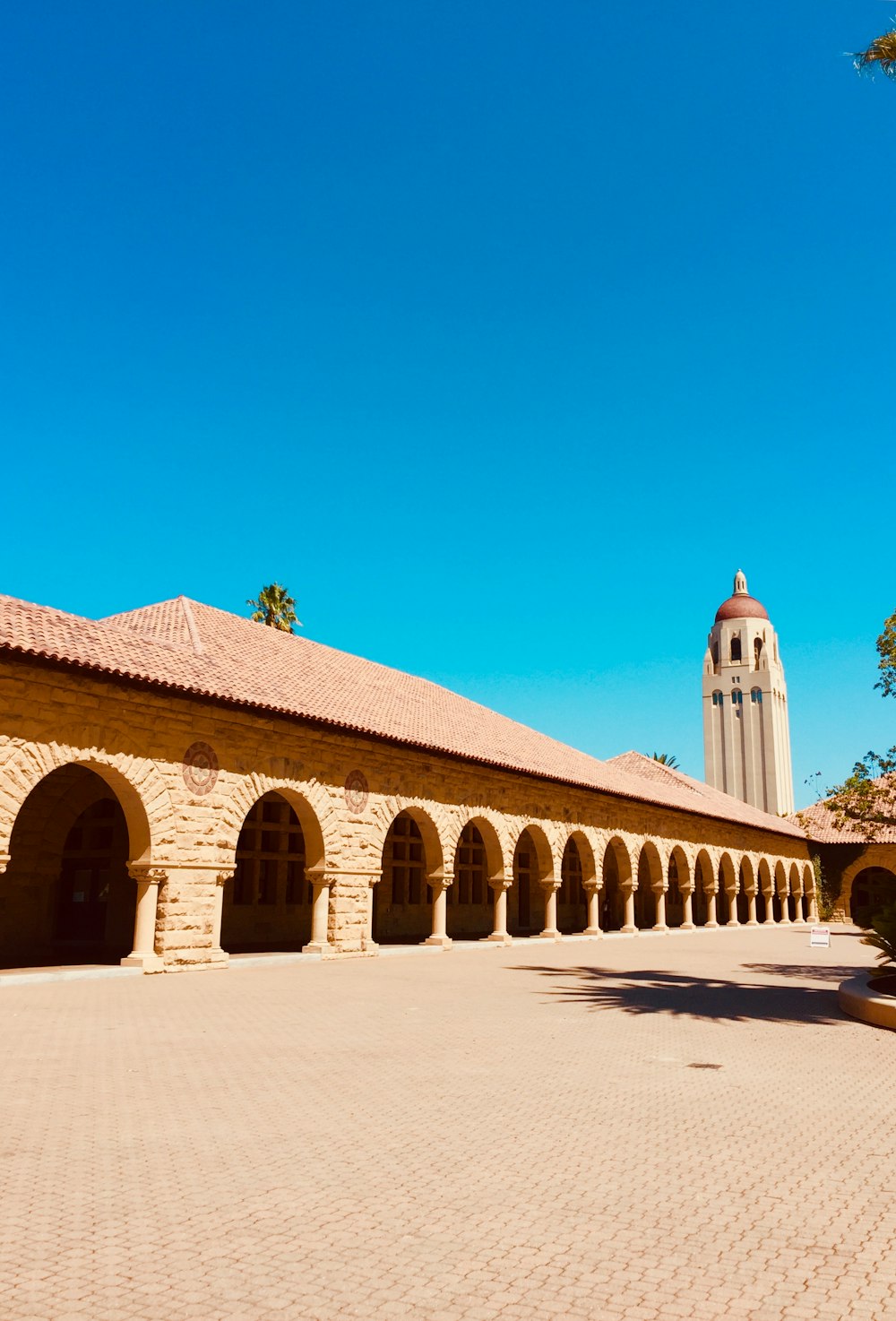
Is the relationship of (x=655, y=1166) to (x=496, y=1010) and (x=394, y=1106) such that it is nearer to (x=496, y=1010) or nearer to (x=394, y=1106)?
(x=394, y=1106)

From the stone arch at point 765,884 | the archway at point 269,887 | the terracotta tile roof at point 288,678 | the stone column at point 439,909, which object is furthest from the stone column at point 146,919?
the stone arch at point 765,884

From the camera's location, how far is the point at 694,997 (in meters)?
12.2

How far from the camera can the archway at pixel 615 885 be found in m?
28.8

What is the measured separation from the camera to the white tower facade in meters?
80.6

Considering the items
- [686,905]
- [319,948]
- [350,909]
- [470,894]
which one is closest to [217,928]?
[319,948]

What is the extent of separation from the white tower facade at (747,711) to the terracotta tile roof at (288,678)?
165 ft

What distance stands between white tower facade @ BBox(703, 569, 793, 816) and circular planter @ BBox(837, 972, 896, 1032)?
234 ft

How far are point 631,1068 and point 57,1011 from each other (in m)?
5.97

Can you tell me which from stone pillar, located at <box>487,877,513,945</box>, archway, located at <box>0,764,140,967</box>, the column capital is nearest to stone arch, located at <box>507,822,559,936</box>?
stone pillar, located at <box>487,877,513,945</box>

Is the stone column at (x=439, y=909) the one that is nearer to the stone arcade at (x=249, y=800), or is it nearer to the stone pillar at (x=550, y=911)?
the stone arcade at (x=249, y=800)

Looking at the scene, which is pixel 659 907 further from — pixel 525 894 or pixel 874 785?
pixel 874 785

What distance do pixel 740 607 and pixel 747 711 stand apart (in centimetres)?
918

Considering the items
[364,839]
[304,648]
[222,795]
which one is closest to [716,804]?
[304,648]

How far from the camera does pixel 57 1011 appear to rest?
9.96 metres
